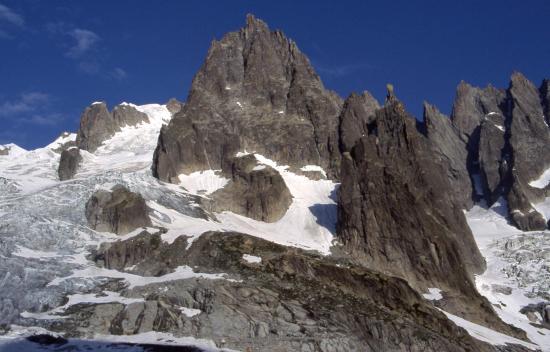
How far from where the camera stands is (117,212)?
14012 centimetres

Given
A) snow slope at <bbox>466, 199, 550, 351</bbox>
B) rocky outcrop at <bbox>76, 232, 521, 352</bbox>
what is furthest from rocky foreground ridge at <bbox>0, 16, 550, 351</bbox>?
snow slope at <bbox>466, 199, 550, 351</bbox>

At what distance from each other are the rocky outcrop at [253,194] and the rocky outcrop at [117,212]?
2764 centimetres

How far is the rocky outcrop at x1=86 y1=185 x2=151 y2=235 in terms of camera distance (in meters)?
139

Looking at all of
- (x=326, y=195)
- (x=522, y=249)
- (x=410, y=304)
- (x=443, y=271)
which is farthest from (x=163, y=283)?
(x=522, y=249)

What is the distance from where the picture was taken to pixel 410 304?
125 m

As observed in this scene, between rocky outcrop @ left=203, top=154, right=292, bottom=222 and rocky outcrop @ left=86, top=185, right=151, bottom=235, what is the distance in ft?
90.7

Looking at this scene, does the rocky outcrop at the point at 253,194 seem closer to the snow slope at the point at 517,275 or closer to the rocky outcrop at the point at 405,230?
the rocky outcrop at the point at 405,230

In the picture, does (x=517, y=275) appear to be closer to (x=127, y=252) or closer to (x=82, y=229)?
(x=127, y=252)

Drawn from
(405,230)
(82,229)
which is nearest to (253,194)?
(405,230)

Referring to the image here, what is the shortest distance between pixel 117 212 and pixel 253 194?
1613 inches

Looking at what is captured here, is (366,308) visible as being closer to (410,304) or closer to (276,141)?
(410,304)

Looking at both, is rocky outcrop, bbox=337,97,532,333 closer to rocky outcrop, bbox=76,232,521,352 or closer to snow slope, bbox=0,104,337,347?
snow slope, bbox=0,104,337,347

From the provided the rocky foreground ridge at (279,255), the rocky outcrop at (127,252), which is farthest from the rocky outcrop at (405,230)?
the rocky outcrop at (127,252)

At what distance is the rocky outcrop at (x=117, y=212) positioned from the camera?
456ft
